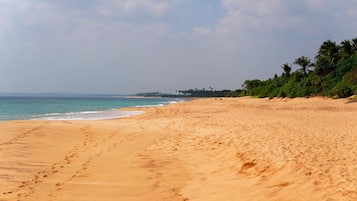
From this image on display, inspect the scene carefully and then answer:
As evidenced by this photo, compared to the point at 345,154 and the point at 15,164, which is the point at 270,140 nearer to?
the point at 345,154

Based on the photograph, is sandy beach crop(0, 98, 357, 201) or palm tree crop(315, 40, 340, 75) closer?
sandy beach crop(0, 98, 357, 201)

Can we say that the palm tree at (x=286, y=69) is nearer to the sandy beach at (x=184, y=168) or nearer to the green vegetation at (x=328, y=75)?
the green vegetation at (x=328, y=75)

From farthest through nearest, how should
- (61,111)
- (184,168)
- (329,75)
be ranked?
(329,75), (61,111), (184,168)

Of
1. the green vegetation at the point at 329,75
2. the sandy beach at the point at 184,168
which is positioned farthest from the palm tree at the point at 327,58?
the sandy beach at the point at 184,168

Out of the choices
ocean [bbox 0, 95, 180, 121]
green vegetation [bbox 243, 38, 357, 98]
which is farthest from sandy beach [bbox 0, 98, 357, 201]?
green vegetation [bbox 243, 38, 357, 98]

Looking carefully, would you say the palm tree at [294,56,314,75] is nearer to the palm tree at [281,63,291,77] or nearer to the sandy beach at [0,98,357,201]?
the palm tree at [281,63,291,77]

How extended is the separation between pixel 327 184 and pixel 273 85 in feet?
240

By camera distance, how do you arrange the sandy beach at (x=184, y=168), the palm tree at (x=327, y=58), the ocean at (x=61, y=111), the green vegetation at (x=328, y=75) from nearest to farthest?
the sandy beach at (x=184, y=168)
the ocean at (x=61, y=111)
the green vegetation at (x=328, y=75)
the palm tree at (x=327, y=58)

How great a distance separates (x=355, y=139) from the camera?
12492mm

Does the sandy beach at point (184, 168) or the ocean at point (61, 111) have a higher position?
the sandy beach at point (184, 168)

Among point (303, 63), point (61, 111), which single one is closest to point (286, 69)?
point (303, 63)

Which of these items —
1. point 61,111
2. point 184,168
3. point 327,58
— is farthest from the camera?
point 327,58

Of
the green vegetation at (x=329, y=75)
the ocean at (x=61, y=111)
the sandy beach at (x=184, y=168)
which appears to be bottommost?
the ocean at (x=61, y=111)

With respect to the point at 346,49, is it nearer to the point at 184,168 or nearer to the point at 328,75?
the point at 328,75
